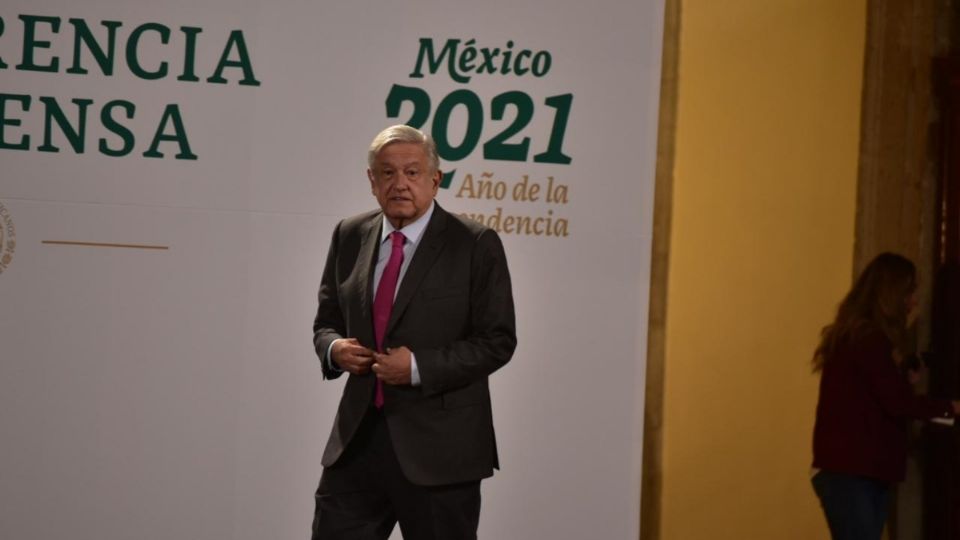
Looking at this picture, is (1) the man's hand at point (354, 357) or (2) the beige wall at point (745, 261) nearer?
(1) the man's hand at point (354, 357)

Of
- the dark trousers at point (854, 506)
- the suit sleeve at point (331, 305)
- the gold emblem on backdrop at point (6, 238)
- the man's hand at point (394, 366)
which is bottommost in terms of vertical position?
the dark trousers at point (854, 506)

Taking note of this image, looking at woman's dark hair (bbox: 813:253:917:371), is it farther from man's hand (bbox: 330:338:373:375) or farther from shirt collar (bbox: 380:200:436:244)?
man's hand (bbox: 330:338:373:375)

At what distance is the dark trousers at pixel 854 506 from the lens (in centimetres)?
436

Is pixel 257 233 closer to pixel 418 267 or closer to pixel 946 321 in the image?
pixel 418 267

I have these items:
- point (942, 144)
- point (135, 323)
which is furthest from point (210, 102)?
point (942, 144)

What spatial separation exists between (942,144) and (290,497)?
2.94m

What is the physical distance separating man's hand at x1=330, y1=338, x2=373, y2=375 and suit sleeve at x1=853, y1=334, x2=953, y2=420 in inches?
70.7

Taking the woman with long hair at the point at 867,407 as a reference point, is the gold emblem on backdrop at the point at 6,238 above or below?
above

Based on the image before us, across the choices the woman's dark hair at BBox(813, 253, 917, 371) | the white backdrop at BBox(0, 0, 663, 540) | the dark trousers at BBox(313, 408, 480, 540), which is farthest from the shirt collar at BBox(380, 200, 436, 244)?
the woman's dark hair at BBox(813, 253, 917, 371)

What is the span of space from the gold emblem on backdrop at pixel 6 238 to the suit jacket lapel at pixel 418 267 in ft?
6.49

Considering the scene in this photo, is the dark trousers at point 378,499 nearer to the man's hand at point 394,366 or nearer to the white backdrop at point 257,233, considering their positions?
the man's hand at point 394,366

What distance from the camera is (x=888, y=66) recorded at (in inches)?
203

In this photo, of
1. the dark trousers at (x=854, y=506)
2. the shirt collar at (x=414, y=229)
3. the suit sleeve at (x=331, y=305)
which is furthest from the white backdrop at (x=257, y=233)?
the shirt collar at (x=414, y=229)

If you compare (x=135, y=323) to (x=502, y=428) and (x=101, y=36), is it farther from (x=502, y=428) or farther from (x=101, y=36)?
(x=502, y=428)
